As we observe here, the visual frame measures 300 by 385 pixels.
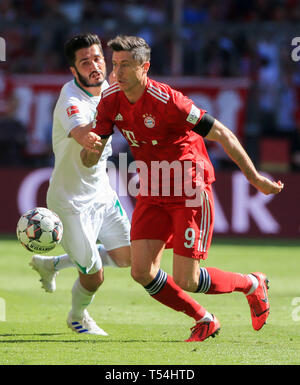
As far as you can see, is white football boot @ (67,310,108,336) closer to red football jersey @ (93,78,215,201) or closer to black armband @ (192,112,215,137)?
red football jersey @ (93,78,215,201)

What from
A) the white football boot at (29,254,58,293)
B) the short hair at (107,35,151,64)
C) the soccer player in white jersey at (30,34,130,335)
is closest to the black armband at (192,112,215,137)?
the short hair at (107,35,151,64)

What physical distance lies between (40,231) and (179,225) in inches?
41.4

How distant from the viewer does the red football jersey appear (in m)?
6.05

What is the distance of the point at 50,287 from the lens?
7.59m

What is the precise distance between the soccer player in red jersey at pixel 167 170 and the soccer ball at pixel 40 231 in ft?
1.92

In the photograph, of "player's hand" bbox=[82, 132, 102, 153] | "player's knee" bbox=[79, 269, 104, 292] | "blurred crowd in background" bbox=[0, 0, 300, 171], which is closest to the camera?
"player's hand" bbox=[82, 132, 102, 153]

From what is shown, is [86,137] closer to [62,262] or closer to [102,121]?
[102,121]

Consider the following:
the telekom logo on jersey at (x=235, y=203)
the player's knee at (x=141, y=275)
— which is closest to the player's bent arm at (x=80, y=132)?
the player's knee at (x=141, y=275)

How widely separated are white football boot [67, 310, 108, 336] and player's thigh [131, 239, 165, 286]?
727mm

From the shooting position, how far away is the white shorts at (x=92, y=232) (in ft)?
22.0

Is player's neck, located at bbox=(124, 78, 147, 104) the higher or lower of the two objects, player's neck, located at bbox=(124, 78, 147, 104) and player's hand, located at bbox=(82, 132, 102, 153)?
the higher

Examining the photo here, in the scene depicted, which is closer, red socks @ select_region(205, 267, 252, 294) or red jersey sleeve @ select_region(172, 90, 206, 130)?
red jersey sleeve @ select_region(172, 90, 206, 130)

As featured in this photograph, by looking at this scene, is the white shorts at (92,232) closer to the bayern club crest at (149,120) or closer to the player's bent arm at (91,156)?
the player's bent arm at (91,156)
